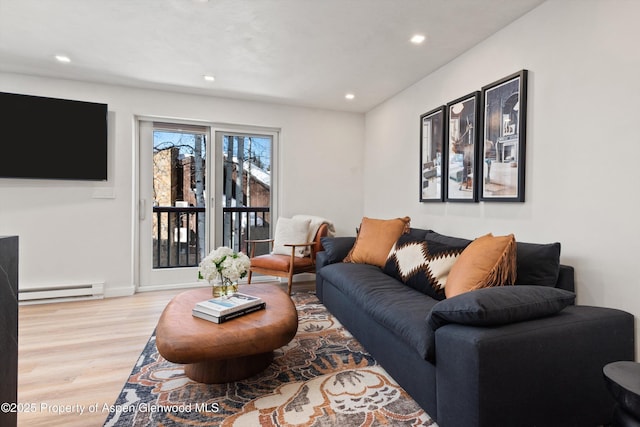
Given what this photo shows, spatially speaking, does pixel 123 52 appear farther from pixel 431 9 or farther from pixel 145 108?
pixel 431 9

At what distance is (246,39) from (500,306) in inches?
103

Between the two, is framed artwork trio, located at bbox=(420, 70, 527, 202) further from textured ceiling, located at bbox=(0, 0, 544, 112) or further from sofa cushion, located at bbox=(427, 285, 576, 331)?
sofa cushion, located at bbox=(427, 285, 576, 331)

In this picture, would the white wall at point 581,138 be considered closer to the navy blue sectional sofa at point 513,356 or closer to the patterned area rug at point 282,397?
the navy blue sectional sofa at point 513,356

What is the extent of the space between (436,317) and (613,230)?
1.13 metres

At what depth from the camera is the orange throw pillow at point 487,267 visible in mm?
1746

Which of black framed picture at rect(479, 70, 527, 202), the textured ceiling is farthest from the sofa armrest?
the textured ceiling

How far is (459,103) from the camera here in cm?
277

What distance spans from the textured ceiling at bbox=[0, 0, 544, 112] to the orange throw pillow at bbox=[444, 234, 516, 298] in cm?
163

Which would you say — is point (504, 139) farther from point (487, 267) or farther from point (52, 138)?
point (52, 138)

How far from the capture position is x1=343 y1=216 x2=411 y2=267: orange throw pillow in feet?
9.77

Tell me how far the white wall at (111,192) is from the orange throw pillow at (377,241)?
1381 mm

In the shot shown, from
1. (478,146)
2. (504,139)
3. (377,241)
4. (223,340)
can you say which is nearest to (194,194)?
(377,241)

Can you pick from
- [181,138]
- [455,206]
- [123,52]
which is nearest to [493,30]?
[455,206]

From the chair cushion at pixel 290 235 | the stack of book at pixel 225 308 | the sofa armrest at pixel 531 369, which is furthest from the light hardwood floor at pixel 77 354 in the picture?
the sofa armrest at pixel 531 369
